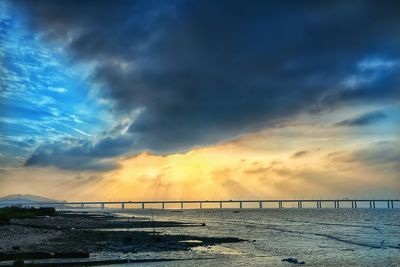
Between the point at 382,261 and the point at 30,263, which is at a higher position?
the point at 30,263

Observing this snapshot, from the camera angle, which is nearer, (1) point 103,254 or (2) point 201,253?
(1) point 103,254

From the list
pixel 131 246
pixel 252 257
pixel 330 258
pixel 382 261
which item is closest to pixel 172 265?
pixel 252 257

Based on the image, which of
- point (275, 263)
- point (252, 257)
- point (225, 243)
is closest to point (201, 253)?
point (252, 257)

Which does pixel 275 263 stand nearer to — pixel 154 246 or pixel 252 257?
pixel 252 257

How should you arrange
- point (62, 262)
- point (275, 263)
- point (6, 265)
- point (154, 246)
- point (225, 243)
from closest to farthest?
point (6, 265) < point (62, 262) < point (275, 263) < point (154, 246) < point (225, 243)

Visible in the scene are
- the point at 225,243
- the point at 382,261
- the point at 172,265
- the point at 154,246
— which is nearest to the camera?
the point at 172,265

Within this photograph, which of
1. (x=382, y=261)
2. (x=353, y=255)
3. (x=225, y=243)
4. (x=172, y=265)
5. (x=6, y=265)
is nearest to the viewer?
(x=6, y=265)

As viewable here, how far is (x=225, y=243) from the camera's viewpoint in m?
57.9

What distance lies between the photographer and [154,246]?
5066 cm

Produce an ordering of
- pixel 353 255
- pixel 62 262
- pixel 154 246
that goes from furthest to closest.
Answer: pixel 154 246 < pixel 353 255 < pixel 62 262

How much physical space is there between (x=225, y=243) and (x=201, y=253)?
1322 cm

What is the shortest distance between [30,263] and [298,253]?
30.1 m

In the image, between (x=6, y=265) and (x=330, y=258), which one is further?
(x=330, y=258)

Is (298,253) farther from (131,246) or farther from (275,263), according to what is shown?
(131,246)
